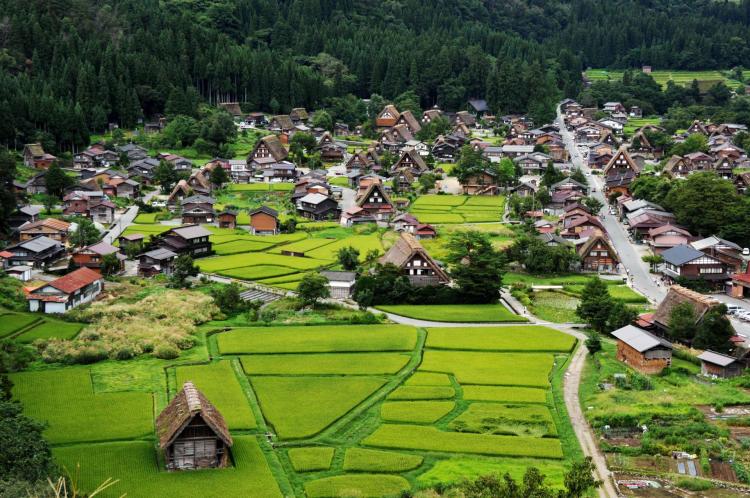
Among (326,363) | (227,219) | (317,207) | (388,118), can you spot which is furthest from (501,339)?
(388,118)

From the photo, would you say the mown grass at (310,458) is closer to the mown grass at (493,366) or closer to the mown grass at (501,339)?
the mown grass at (493,366)

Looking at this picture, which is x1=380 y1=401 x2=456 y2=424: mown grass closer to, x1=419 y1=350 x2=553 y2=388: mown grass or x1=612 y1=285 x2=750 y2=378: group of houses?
x1=419 y1=350 x2=553 y2=388: mown grass

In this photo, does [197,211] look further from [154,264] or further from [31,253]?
[31,253]

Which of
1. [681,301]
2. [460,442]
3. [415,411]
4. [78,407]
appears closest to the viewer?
[460,442]

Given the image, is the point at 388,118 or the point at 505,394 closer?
the point at 505,394

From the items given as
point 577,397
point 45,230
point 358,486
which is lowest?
point 45,230

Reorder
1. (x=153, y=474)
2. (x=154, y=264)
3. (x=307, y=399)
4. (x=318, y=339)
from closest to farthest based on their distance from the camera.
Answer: (x=153, y=474)
(x=307, y=399)
(x=318, y=339)
(x=154, y=264)
